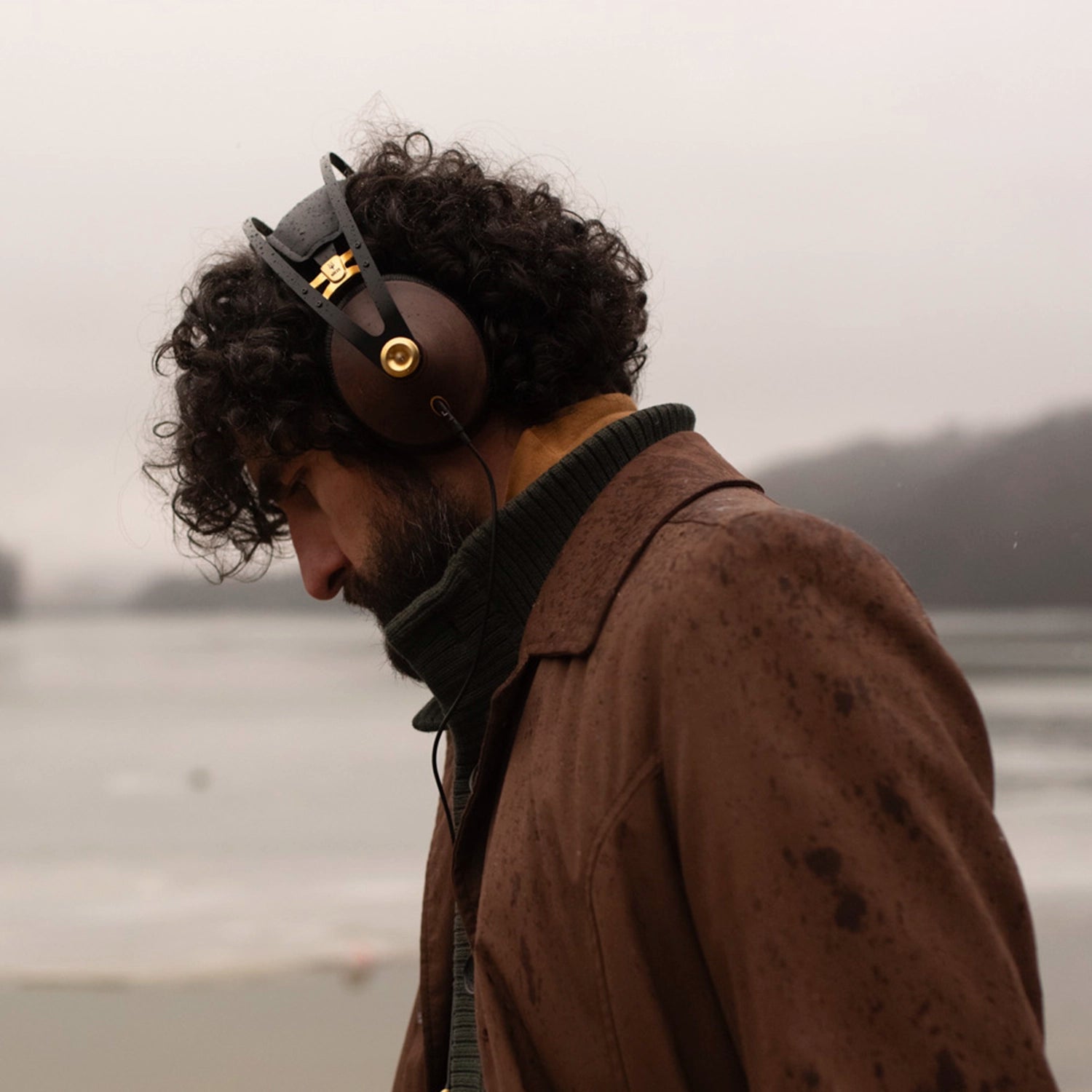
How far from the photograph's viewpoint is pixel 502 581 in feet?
2.70

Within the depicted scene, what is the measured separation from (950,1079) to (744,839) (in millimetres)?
130

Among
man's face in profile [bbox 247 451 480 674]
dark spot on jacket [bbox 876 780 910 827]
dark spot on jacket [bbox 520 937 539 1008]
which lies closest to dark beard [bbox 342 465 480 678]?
man's face in profile [bbox 247 451 480 674]

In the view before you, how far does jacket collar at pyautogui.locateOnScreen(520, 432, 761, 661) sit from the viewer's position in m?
0.72

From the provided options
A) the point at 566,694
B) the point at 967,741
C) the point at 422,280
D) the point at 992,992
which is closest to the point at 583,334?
the point at 422,280

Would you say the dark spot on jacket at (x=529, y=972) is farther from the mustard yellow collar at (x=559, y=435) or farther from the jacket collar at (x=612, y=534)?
the mustard yellow collar at (x=559, y=435)

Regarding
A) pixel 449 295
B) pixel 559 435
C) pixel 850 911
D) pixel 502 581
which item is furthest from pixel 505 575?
pixel 850 911

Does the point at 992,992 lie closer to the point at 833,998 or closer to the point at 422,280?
the point at 833,998

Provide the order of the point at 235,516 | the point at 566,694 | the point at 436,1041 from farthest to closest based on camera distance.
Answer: the point at 235,516, the point at 436,1041, the point at 566,694

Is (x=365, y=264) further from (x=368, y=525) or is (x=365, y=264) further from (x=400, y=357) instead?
(x=368, y=525)

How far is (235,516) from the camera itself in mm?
1102

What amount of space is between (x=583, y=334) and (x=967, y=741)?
1.39 feet

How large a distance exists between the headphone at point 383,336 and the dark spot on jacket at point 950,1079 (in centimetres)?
49

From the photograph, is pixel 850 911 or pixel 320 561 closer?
pixel 850 911

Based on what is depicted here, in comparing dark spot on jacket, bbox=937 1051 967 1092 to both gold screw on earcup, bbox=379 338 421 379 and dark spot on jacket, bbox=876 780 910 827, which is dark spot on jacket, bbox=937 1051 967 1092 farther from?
gold screw on earcup, bbox=379 338 421 379
